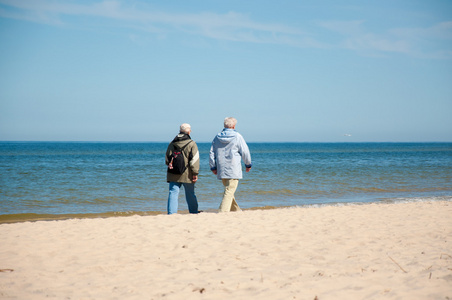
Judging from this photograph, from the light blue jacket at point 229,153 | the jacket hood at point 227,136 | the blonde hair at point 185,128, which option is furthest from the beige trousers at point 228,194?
the blonde hair at point 185,128

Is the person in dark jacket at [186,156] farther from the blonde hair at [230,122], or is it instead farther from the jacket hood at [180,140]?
the blonde hair at [230,122]

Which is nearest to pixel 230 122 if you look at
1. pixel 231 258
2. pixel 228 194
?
pixel 228 194

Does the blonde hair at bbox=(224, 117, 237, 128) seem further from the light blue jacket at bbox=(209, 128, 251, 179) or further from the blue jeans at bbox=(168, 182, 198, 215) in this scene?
the blue jeans at bbox=(168, 182, 198, 215)

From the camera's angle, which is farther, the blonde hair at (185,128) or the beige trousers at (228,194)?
the beige trousers at (228,194)

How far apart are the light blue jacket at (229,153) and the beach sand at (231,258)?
840 mm

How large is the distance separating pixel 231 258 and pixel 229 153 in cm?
301

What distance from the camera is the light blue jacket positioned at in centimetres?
749

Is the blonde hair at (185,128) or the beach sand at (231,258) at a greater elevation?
the blonde hair at (185,128)

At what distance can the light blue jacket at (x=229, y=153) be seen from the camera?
749 cm

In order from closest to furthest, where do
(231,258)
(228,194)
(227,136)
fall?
(231,258)
(227,136)
(228,194)

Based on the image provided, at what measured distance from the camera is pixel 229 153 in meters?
7.55

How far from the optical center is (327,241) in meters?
5.54

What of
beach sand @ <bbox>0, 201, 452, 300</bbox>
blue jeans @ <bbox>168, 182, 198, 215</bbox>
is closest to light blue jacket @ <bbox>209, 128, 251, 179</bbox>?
blue jeans @ <bbox>168, 182, 198, 215</bbox>

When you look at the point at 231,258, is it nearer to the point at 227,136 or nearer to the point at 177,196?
the point at 227,136
